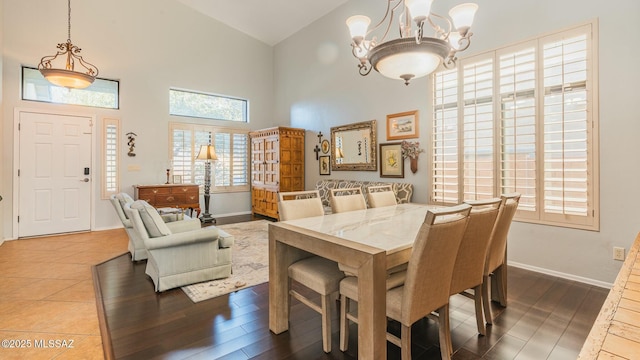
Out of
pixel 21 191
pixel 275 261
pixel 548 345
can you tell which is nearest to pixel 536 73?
pixel 548 345

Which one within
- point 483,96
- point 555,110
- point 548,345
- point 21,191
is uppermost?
point 483,96

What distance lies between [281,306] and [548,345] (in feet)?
6.17

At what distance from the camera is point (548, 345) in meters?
2.06

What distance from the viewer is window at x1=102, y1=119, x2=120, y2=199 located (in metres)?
5.74

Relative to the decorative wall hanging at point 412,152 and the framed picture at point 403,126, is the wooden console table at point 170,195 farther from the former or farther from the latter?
the decorative wall hanging at point 412,152

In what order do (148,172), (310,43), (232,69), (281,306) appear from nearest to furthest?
(281,306)
(148,172)
(310,43)
(232,69)

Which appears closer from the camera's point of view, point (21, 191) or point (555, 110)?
point (555, 110)

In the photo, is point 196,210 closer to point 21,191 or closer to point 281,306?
point 21,191

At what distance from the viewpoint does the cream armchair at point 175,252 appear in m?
2.92

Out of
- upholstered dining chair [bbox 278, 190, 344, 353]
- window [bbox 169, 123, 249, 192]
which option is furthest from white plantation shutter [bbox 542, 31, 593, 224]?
window [bbox 169, 123, 249, 192]

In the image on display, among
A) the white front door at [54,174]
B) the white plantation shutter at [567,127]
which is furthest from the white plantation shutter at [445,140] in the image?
the white front door at [54,174]

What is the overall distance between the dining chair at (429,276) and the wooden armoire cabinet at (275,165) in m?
4.96

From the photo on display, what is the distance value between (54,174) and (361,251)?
6.22 metres

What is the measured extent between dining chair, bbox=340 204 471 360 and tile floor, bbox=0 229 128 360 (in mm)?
1940
